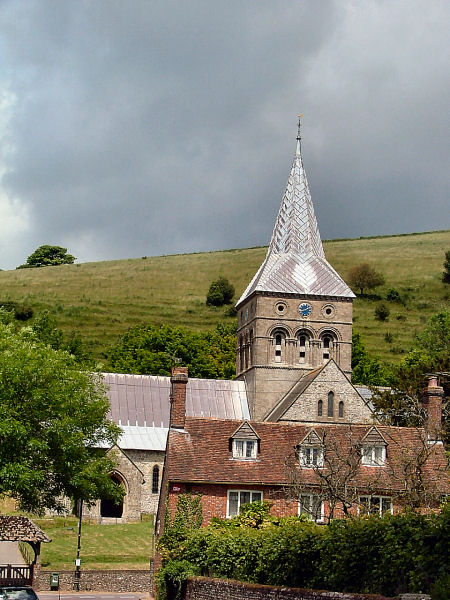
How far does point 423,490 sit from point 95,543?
83.1 ft

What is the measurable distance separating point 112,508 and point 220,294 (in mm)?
71220

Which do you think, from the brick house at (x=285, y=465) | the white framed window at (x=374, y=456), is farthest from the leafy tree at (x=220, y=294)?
the white framed window at (x=374, y=456)

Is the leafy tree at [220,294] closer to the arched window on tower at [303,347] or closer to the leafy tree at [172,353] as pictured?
the leafy tree at [172,353]

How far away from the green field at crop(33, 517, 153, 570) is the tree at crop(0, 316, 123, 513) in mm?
3877

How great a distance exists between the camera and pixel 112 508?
69812mm

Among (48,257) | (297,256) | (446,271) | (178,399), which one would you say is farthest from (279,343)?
(48,257)

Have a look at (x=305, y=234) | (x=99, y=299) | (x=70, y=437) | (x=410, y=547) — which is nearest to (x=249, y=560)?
(x=410, y=547)

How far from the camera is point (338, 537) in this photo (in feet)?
87.9

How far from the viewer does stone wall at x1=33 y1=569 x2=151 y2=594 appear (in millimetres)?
49031

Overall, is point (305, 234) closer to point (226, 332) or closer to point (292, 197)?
point (292, 197)

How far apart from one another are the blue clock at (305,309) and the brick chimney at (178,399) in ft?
91.4

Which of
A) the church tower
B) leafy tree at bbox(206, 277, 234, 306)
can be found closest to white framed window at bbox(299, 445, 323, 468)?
the church tower

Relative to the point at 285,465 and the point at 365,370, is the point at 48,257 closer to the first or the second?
the point at 365,370

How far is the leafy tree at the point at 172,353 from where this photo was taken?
311 feet
